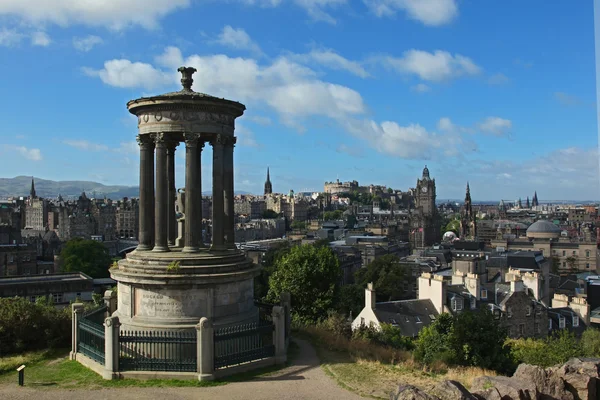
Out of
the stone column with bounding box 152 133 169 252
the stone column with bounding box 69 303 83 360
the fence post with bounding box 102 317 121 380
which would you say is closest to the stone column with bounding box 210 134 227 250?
the stone column with bounding box 152 133 169 252

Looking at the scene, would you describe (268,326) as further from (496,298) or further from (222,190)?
(496,298)

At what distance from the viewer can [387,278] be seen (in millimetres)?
71750

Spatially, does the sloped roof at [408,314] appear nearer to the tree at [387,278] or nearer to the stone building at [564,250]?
the tree at [387,278]

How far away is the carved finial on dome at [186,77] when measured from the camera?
19109mm

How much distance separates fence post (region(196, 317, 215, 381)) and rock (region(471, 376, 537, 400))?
22.6 ft

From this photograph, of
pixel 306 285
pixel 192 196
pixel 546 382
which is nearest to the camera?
pixel 546 382

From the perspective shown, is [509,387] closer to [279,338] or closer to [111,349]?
[279,338]

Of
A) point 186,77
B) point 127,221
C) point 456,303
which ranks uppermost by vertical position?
point 186,77

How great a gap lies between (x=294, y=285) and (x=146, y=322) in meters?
22.1

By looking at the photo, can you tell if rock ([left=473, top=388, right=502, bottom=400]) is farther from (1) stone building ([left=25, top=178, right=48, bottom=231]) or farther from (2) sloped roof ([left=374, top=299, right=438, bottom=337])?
(1) stone building ([left=25, top=178, right=48, bottom=231])

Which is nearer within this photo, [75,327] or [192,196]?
[75,327]

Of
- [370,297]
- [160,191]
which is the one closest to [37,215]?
[370,297]

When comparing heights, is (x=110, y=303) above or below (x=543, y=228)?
above

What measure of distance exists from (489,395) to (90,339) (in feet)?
38.4
